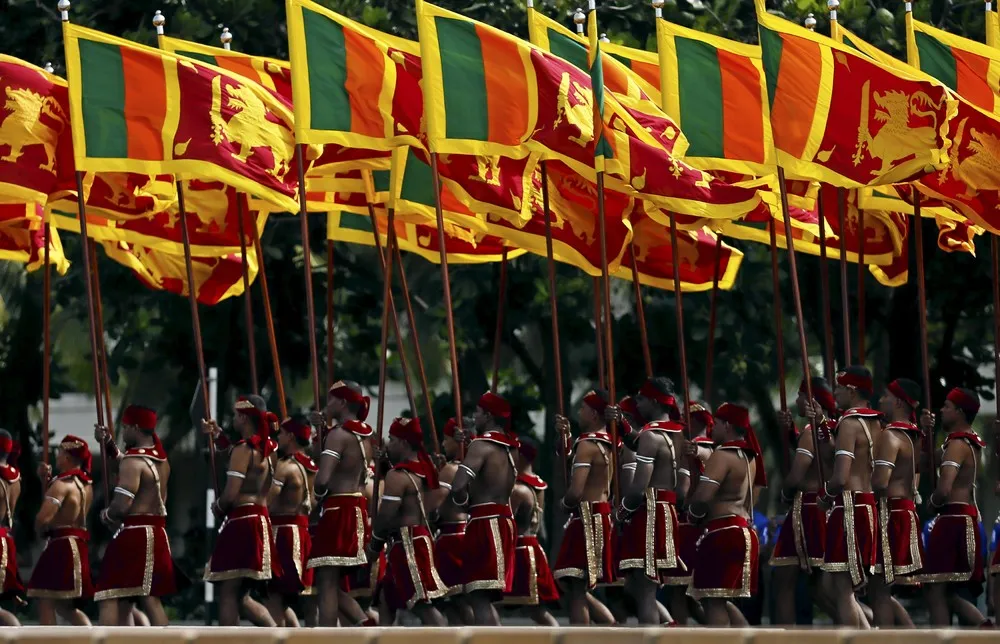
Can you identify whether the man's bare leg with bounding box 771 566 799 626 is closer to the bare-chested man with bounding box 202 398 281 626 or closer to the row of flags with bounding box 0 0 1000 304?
the row of flags with bounding box 0 0 1000 304

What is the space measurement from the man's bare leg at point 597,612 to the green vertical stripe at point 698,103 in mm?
3669

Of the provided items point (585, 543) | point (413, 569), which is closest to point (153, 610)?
point (413, 569)

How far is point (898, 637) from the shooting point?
9.40 metres

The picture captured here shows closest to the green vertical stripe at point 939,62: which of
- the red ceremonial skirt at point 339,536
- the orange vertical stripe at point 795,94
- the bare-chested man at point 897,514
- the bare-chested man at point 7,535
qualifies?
the orange vertical stripe at point 795,94

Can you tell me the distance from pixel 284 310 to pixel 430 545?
799 centimetres

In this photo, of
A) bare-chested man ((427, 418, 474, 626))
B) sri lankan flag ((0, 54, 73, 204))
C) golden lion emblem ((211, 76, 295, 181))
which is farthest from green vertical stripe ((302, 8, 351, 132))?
bare-chested man ((427, 418, 474, 626))

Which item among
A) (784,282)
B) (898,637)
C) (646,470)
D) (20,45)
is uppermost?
(20,45)

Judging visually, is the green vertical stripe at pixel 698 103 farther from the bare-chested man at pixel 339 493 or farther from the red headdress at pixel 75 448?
the red headdress at pixel 75 448

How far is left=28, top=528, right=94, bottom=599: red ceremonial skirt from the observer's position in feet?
49.4

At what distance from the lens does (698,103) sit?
55.9ft

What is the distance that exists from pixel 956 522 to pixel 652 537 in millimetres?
2070

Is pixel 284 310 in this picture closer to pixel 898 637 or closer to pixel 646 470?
pixel 646 470

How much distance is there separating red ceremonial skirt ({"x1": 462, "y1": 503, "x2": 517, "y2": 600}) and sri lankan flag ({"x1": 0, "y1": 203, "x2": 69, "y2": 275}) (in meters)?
5.49

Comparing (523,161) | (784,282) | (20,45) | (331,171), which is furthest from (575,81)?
(20,45)
